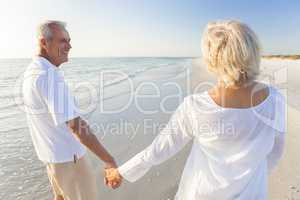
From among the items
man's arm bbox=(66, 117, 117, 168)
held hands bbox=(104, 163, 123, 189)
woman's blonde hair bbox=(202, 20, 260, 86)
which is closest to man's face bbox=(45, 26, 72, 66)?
man's arm bbox=(66, 117, 117, 168)

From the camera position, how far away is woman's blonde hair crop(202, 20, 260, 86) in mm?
1598

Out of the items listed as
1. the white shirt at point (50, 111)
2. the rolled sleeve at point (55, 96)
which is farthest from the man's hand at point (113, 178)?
the rolled sleeve at point (55, 96)

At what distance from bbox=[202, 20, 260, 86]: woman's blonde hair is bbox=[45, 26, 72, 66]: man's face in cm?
128

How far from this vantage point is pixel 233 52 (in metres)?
1.60

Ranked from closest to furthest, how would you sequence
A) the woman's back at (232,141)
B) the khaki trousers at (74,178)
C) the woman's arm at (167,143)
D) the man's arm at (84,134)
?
the woman's back at (232,141) → the woman's arm at (167,143) → the man's arm at (84,134) → the khaki trousers at (74,178)

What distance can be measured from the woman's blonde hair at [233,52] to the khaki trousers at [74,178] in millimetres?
1392

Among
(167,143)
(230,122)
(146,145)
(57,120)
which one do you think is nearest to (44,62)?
(57,120)

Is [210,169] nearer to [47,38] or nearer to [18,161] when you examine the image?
[47,38]

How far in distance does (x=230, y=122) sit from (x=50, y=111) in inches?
49.2

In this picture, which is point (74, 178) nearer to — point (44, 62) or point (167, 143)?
point (44, 62)

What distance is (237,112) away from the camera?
1.69 meters

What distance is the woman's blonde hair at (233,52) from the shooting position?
1.60m

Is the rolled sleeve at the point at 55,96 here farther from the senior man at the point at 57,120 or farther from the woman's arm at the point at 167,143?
the woman's arm at the point at 167,143

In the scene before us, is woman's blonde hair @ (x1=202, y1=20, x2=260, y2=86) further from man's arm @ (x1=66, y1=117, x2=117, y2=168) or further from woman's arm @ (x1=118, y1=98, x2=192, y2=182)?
man's arm @ (x1=66, y1=117, x2=117, y2=168)
